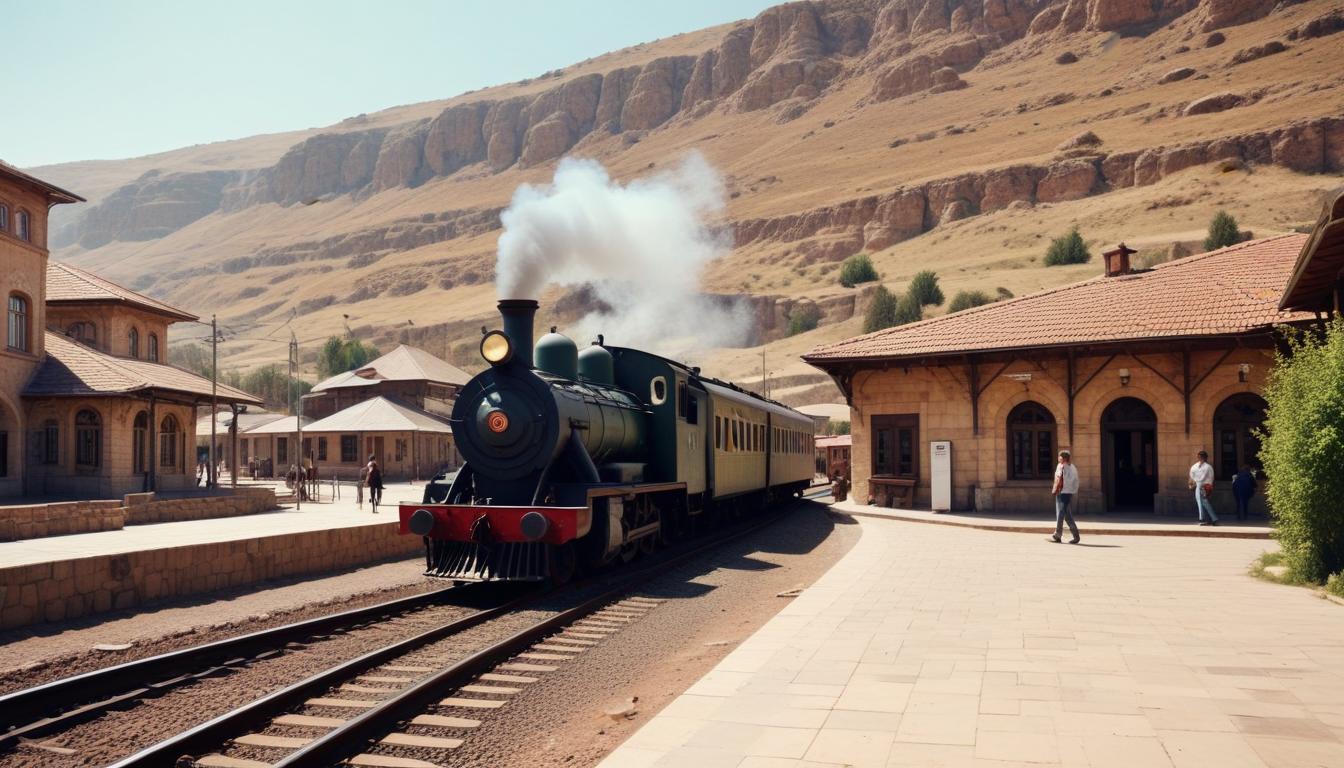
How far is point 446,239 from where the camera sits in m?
160

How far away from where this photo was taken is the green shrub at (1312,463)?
1035 cm

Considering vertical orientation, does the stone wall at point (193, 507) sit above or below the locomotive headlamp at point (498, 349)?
below

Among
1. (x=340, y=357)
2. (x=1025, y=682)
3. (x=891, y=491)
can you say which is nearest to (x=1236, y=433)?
(x=891, y=491)

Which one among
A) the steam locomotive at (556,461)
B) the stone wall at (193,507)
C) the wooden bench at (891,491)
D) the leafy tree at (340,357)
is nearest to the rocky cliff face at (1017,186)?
the leafy tree at (340,357)

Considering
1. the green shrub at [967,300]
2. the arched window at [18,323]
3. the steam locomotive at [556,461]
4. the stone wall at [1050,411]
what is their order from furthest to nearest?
the green shrub at [967,300], the arched window at [18,323], the stone wall at [1050,411], the steam locomotive at [556,461]

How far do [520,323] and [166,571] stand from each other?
5.21m

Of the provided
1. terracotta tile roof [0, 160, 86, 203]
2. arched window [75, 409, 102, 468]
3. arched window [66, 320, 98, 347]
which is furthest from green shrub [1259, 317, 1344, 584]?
arched window [66, 320, 98, 347]

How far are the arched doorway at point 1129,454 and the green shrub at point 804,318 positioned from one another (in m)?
68.6

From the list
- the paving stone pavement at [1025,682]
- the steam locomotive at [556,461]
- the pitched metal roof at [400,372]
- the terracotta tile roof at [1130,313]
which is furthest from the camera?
the pitched metal roof at [400,372]

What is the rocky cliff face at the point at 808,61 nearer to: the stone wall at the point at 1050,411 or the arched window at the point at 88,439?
the stone wall at the point at 1050,411

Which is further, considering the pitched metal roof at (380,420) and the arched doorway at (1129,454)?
the pitched metal roof at (380,420)

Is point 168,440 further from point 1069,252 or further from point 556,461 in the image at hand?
point 1069,252

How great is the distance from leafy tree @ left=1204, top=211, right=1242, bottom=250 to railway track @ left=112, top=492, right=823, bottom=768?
77.2m

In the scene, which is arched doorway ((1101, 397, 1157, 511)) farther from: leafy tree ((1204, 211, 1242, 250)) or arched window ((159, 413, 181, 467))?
leafy tree ((1204, 211, 1242, 250))
